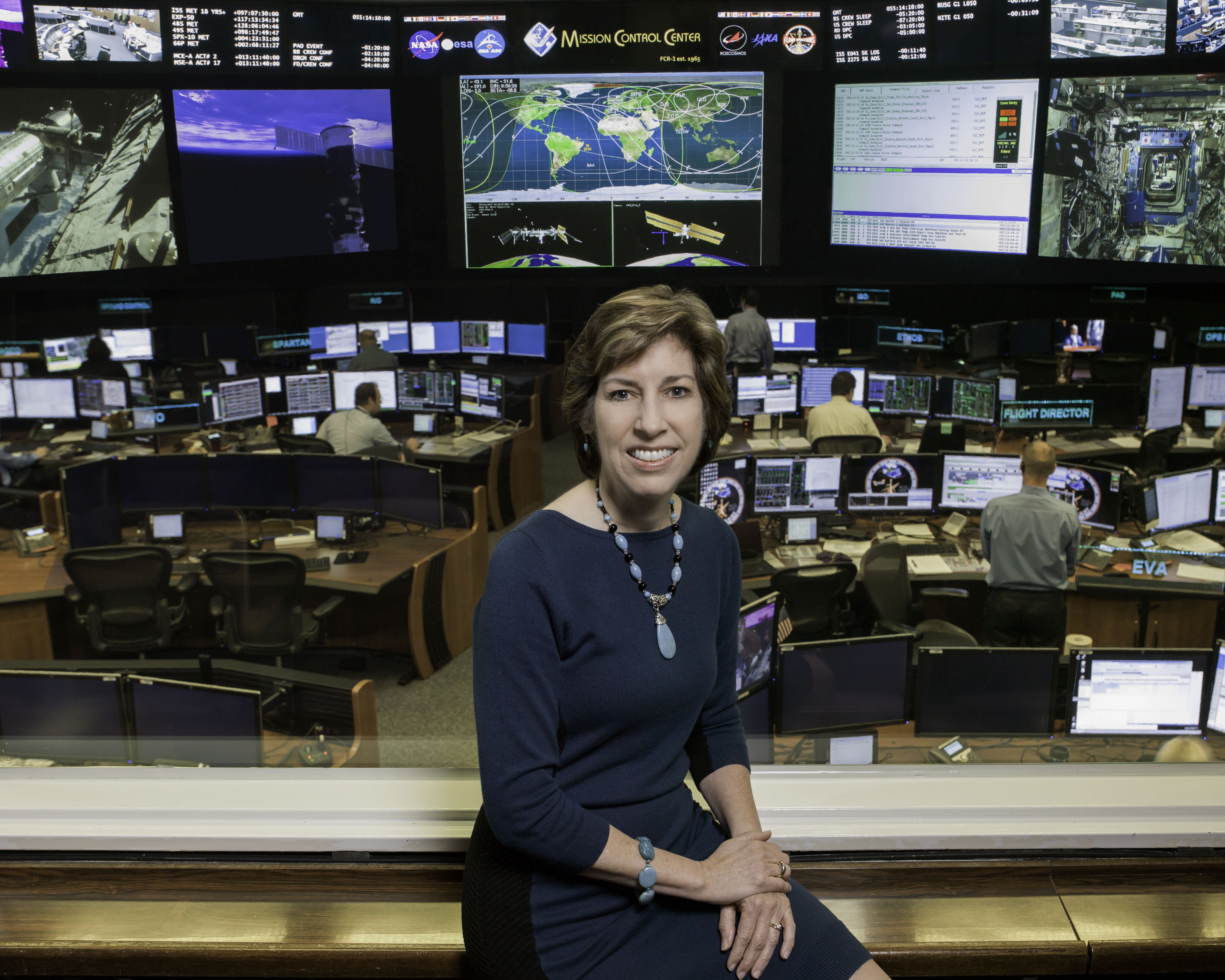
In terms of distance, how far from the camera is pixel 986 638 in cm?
473

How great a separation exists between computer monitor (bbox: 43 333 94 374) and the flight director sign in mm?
6555

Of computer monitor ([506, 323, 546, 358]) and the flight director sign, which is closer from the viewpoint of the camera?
the flight director sign

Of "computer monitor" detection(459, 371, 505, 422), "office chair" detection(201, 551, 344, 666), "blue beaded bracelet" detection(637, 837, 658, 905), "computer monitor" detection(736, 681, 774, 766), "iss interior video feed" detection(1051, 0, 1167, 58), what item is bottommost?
"office chair" detection(201, 551, 344, 666)

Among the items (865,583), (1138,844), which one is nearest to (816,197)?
(865,583)

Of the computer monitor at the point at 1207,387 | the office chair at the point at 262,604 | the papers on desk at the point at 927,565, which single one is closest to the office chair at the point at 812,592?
the papers on desk at the point at 927,565

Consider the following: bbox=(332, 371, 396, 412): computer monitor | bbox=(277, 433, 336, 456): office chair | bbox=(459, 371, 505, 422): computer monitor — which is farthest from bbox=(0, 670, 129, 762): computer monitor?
bbox=(459, 371, 505, 422): computer monitor

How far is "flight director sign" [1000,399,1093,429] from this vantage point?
6602 mm

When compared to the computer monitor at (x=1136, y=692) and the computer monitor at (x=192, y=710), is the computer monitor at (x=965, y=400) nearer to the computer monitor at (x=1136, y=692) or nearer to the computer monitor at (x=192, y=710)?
the computer monitor at (x=1136, y=692)

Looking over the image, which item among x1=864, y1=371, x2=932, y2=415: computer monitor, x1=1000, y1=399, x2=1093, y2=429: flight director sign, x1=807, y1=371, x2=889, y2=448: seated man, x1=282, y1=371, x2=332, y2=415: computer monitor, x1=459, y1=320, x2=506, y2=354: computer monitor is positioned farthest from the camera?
x1=459, y1=320, x2=506, y2=354: computer monitor

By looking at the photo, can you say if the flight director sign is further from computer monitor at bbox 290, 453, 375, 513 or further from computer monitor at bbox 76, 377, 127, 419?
computer monitor at bbox 76, 377, 127, 419

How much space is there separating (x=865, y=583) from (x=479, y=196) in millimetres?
4929

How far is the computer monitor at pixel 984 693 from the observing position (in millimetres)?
3141

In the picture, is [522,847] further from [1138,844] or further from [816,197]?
[816,197]

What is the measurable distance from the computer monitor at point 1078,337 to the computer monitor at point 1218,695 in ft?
19.9
